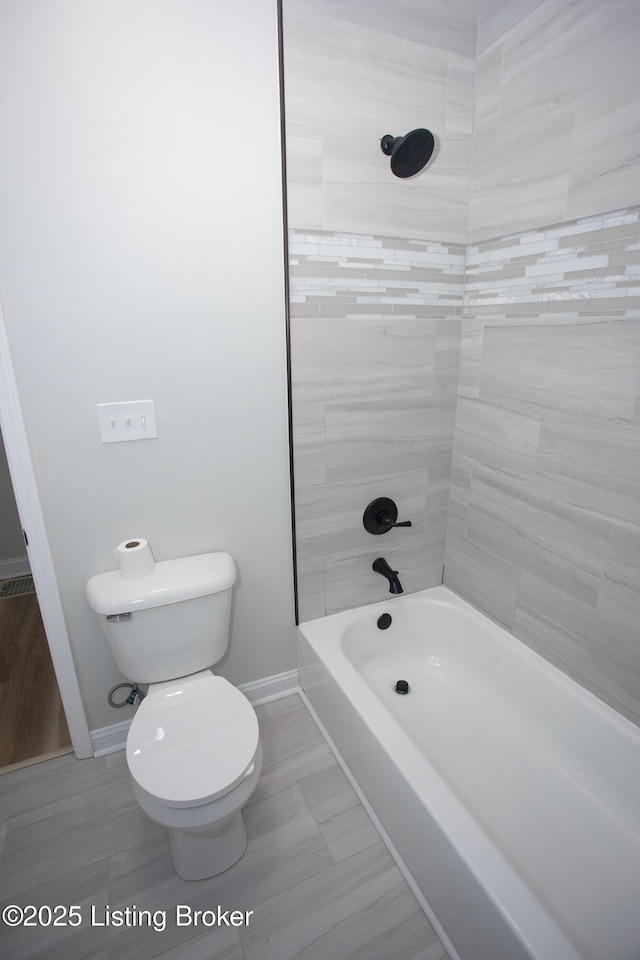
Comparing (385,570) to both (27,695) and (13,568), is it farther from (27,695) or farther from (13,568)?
(13,568)

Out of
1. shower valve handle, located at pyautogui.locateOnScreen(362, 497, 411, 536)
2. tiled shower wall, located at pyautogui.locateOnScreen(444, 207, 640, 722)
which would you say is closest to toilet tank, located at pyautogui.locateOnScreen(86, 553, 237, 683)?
shower valve handle, located at pyautogui.locateOnScreen(362, 497, 411, 536)

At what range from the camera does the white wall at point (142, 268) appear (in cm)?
117

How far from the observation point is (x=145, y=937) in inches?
46.6

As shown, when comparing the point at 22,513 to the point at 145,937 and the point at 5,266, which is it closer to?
the point at 5,266

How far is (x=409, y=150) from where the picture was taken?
1420mm

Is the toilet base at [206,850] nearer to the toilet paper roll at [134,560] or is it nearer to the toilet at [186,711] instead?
the toilet at [186,711]

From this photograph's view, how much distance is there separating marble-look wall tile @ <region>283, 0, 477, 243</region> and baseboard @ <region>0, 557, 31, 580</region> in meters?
2.68

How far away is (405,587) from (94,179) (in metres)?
1.82

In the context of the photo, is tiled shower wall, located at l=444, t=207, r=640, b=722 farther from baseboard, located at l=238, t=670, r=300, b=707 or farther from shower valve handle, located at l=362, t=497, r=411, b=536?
baseboard, located at l=238, t=670, r=300, b=707

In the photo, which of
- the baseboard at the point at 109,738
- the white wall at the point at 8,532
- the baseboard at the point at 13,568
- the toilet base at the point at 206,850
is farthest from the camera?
the baseboard at the point at 13,568

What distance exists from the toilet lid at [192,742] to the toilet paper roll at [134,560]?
14.9 inches

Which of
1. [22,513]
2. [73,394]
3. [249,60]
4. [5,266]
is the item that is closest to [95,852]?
[22,513]

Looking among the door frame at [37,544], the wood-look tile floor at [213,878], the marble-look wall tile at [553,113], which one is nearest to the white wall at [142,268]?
the door frame at [37,544]

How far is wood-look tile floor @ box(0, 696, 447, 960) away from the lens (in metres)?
1.16
